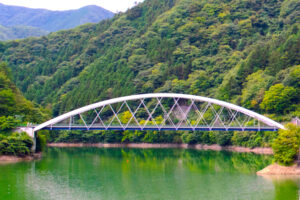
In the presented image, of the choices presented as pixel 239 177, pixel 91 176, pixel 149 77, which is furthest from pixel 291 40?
pixel 91 176

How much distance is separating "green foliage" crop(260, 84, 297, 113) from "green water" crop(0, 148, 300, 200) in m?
13.5

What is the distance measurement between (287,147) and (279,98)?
2772cm

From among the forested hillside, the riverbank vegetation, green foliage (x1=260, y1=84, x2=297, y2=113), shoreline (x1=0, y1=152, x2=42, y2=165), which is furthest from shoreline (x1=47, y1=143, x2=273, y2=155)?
shoreline (x1=0, y1=152, x2=42, y2=165)

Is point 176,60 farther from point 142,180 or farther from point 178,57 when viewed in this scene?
point 142,180

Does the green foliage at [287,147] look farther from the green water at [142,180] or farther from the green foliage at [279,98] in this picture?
the green foliage at [279,98]

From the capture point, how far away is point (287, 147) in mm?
41625

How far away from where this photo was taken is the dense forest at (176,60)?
74.8 m

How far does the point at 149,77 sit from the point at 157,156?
38188mm

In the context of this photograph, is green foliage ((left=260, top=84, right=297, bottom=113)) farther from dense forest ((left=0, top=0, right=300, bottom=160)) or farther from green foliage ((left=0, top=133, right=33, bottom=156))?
green foliage ((left=0, top=133, right=33, bottom=156))

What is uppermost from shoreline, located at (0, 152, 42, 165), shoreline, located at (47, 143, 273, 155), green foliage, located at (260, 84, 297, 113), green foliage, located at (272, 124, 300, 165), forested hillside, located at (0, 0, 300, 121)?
forested hillside, located at (0, 0, 300, 121)

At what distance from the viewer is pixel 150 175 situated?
144 feet

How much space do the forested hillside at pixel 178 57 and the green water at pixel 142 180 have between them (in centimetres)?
2252

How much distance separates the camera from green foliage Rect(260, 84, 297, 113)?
6788cm

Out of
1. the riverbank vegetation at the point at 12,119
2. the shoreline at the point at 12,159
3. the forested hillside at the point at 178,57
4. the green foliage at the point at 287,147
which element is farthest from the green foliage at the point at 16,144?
the forested hillside at the point at 178,57
